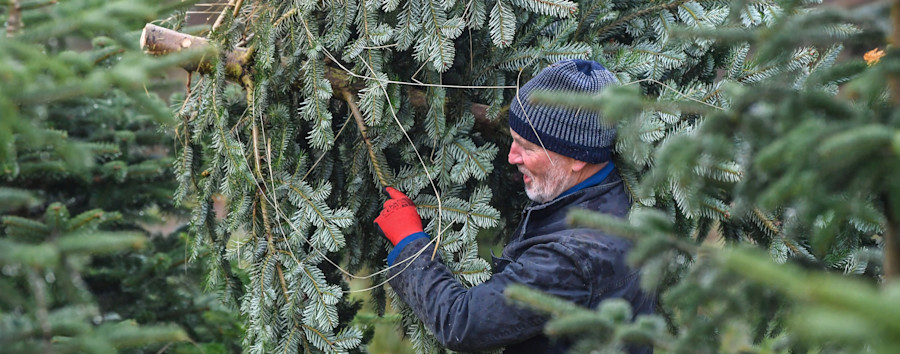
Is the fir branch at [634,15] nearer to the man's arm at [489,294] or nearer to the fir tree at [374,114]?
the fir tree at [374,114]

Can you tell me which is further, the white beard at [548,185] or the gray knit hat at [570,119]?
the white beard at [548,185]

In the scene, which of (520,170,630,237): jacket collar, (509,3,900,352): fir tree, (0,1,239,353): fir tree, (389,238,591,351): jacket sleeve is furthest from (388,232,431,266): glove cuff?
(509,3,900,352): fir tree

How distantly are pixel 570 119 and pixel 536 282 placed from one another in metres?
0.54

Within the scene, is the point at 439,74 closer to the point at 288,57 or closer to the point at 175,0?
the point at 288,57

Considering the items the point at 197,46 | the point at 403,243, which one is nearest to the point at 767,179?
the point at 403,243

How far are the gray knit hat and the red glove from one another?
1.53ft

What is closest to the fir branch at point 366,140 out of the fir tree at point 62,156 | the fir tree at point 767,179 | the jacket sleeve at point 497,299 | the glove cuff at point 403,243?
the glove cuff at point 403,243

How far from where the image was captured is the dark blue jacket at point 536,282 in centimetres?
206

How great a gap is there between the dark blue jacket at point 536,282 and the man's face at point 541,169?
0.10 m

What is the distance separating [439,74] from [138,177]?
1.80 m

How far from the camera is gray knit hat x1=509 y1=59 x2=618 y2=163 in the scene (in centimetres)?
223

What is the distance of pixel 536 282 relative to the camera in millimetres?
2068

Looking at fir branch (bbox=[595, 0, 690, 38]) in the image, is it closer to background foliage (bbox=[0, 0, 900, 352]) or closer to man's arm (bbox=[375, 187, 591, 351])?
background foliage (bbox=[0, 0, 900, 352])

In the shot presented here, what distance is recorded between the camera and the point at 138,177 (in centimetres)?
345
